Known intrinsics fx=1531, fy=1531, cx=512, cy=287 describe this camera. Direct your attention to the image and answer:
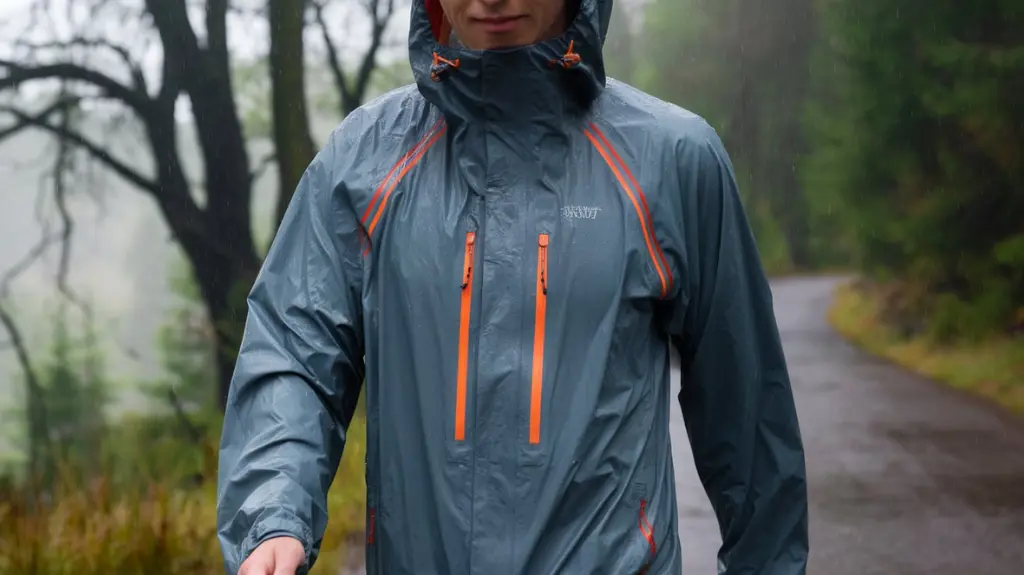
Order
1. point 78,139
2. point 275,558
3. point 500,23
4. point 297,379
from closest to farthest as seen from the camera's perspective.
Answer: point 275,558 < point 297,379 < point 500,23 < point 78,139

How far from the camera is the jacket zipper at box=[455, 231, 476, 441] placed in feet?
8.02

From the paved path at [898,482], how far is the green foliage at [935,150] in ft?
4.47

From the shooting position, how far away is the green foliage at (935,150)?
42.8 ft

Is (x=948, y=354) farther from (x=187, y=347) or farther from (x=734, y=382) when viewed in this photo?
(x=734, y=382)

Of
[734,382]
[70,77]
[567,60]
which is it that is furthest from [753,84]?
[567,60]

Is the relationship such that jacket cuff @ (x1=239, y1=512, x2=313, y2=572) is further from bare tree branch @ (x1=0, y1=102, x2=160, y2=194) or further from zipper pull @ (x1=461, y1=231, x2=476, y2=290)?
bare tree branch @ (x1=0, y1=102, x2=160, y2=194)

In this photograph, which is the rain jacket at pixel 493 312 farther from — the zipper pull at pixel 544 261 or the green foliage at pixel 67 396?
the green foliage at pixel 67 396

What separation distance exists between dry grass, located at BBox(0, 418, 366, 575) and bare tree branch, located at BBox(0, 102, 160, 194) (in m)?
3.03

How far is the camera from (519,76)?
257cm

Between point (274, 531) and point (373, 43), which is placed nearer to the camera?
point (274, 531)

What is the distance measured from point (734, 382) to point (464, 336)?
0.60m

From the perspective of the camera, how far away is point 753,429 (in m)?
2.85

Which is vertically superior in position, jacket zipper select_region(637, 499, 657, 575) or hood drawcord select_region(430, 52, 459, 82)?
hood drawcord select_region(430, 52, 459, 82)

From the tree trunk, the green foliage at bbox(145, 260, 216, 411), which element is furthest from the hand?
the tree trunk
